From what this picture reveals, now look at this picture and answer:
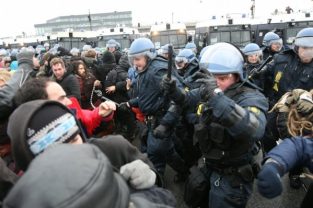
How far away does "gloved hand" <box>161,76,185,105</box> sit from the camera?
3275mm

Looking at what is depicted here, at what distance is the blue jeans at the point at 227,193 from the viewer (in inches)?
99.4

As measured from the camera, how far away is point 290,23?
12273 millimetres

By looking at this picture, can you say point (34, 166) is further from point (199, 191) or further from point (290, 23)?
point (290, 23)

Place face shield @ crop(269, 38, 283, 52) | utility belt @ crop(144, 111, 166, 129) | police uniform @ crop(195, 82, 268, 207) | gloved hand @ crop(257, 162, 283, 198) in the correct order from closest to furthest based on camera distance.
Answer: gloved hand @ crop(257, 162, 283, 198), police uniform @ crop(195, 82, 268, 207), utility belt @ crop(144, 111, 166, 129), face shield @ crop(269, 38, 283, 52)

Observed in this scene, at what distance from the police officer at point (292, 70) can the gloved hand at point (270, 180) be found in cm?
257

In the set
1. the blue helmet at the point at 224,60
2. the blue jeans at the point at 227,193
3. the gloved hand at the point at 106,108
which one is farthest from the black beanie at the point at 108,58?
the blue jeans at the point at 227,193

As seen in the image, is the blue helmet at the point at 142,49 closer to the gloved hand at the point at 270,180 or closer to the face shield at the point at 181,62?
the face shield at the point at 181,62

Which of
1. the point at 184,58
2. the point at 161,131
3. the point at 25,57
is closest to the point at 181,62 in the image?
the point at 184,58

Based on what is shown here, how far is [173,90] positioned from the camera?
3.33 m

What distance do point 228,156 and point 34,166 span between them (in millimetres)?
1866

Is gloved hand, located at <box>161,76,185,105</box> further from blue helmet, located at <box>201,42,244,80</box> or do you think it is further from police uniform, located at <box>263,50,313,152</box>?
police uniform, located at <box>263,50,313,152</box>

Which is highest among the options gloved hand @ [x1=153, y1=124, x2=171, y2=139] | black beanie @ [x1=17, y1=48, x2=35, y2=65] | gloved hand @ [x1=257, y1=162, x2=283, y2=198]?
black beanie @ [x1=17, y1=48, x2=35, y2=65]

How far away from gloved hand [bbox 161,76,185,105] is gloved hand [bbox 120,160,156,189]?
1.96m

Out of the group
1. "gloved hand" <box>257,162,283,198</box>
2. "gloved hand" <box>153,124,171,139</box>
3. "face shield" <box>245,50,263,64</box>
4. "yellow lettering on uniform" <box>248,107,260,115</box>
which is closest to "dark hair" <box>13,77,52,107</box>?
"gloved hand" <box>257,162,283,198</box>
